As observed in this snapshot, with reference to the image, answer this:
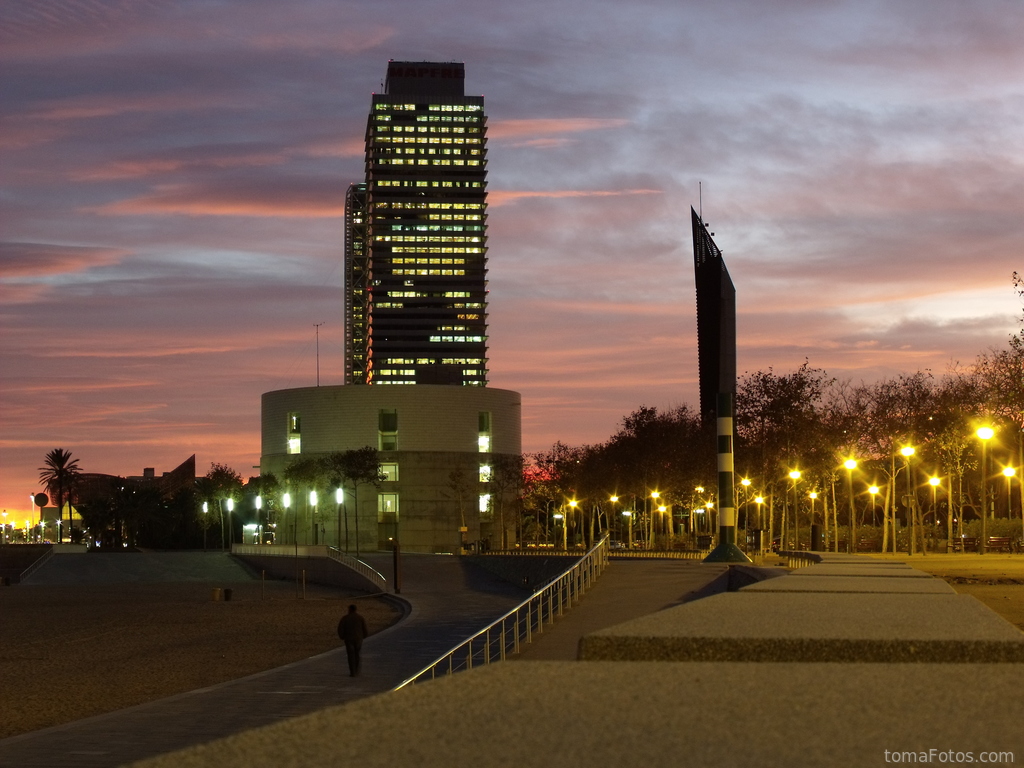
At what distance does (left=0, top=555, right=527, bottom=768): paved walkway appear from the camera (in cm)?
1744

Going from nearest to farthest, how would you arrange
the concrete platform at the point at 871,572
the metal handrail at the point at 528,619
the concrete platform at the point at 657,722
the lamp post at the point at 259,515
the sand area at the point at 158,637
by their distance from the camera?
the concrete platform at the point at 657,722 → the concrete platform at the point at 871,572 → the metal handrail at the point at 528,619 → the sand area at the point at 158,637 → the lamp post at the point at 259,515

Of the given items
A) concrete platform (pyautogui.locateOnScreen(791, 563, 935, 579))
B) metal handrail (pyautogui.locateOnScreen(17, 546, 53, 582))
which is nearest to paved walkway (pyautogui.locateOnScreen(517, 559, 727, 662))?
concrete platform (pyautogui.locateOnScreen(791, 563, 935, 579))

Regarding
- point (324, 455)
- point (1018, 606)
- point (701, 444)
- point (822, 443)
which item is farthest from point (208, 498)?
point (1018, 606)

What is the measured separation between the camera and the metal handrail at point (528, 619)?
19062 mm

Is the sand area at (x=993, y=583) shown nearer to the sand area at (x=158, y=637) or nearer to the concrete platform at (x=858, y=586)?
the sand area at (x=158, y=637)

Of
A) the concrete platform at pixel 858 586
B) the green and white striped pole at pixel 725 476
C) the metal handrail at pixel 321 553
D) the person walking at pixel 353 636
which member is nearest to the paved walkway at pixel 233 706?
the person walking at pixel 353 636

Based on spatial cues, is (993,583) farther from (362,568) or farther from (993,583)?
(362,568)

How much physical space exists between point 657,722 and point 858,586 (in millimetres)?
10466

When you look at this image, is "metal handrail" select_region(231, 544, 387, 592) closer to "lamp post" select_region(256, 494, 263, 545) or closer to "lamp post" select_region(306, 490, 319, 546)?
"lamp post" select_region(256, 494, 263, 545)

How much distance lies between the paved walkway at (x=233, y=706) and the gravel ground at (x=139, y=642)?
1793mm

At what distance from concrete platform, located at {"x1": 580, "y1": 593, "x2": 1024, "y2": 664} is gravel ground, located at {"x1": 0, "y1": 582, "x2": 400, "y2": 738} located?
16.4m

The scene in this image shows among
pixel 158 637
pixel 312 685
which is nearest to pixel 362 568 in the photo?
pixel 158 637

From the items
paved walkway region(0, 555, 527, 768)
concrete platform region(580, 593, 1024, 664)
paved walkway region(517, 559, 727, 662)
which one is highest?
concrete platform region(580, 593, 1024, 664)

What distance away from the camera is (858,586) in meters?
14.2
